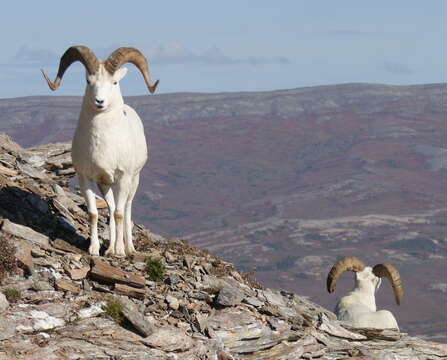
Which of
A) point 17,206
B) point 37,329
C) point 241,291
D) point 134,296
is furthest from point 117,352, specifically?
point 17,206

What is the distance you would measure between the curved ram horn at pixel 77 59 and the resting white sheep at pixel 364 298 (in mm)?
7793

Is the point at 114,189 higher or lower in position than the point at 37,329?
higher

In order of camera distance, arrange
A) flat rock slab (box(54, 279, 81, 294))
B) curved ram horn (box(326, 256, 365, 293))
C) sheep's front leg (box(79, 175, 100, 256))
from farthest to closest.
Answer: curved ram horn (box(326, 256, 365, 293)), sheep's front leg (box(79, 175, 100, 256)), flat rock slab (box(54, 279, 81, 294))

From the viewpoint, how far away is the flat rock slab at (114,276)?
18297 millimetres

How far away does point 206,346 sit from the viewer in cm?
1697

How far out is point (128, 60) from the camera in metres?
20.5

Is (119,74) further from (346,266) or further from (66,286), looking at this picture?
(346,266)

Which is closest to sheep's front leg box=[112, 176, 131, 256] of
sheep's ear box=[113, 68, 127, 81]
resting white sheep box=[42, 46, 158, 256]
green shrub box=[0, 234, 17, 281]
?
resting white sheep box=[42, 46, 158, 256]

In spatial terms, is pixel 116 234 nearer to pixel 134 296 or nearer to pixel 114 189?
pixel 114 189

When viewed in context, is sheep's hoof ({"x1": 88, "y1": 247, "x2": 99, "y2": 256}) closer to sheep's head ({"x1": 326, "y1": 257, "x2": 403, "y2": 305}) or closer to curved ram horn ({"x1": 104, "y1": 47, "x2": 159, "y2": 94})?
curved ram horn ({"x1": 104, "y1": 47, "x2": 159, "y2": 94})

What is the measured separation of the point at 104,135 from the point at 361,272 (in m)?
7.71

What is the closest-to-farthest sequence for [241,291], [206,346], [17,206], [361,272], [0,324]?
[0,324]
[206,346]
[241,291]
[17,206]
[361,272]

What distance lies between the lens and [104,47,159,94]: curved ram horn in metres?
19.7

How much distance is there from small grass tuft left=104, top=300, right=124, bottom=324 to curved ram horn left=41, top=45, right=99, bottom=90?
4.93 metres
